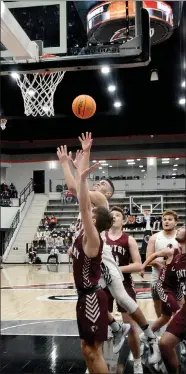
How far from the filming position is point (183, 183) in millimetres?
19391

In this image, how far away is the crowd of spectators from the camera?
1970 cm

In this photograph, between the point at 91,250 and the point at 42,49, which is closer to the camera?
the point at 91,250

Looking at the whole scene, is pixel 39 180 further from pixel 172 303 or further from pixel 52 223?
pixel 172 303

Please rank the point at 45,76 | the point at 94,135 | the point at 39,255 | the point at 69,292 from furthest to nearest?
the point at 94,135 < the point at 39,255 < the point at 69,292 < the point at 45,76

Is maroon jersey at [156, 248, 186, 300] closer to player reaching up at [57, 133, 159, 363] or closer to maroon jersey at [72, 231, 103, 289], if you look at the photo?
player reaching up at [57, 133, 159, 363]

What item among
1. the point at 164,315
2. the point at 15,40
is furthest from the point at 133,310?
the point at 15,40

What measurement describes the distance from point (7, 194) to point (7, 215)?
1538 millimetres

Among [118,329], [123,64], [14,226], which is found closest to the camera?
[118,329]

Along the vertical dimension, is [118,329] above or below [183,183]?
below

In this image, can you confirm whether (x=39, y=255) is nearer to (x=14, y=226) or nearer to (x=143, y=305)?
(x=14, y=226)

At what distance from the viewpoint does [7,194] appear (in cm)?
2041

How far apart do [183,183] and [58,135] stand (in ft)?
21.2

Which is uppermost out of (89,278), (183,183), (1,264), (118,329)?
(183,183)

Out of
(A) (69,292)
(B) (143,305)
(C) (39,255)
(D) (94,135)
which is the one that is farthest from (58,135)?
(B) (143,305)
